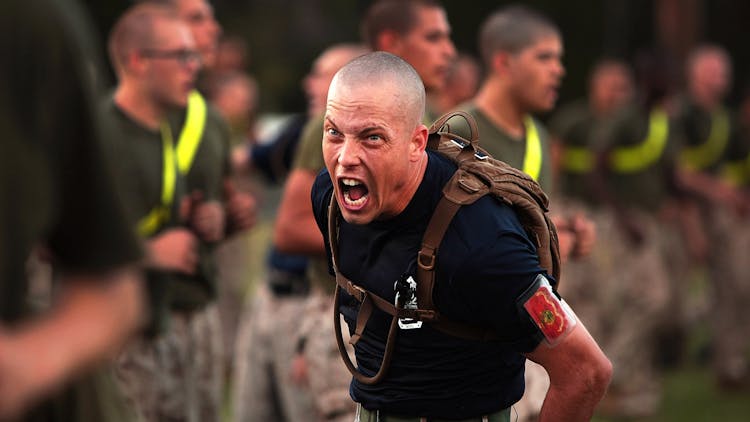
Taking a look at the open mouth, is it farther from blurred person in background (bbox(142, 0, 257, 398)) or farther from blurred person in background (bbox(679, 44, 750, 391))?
blurred person in background (bbox(679, 44, 750, 391))

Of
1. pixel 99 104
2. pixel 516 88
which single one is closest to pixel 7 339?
pixel 99 104

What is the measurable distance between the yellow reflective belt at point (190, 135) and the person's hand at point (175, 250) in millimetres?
518

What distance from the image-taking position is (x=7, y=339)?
6.06 feet

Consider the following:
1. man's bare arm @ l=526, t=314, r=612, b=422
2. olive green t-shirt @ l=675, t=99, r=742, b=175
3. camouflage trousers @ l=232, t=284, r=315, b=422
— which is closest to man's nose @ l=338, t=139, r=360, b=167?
man's bare arm @ l=526, t=314, r=612, b=422

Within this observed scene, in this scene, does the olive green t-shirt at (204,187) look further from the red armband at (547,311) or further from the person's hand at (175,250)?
the red armband at (547,311)

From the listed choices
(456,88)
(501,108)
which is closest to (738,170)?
(456,88)

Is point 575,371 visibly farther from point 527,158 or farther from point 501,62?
point 501,62

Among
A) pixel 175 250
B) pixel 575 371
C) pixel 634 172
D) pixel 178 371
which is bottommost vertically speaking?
pixel 634 172

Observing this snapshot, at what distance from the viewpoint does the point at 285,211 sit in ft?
18.5

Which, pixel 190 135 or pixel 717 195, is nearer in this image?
pixel 190 135

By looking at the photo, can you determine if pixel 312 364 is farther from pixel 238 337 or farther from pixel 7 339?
pixel 238 337

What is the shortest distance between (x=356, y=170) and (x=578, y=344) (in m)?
0.75

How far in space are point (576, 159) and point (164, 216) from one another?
22.9 ft

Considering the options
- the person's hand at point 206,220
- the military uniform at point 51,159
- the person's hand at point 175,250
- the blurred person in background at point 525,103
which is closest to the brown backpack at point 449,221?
the blurred person in background at point 525,103
